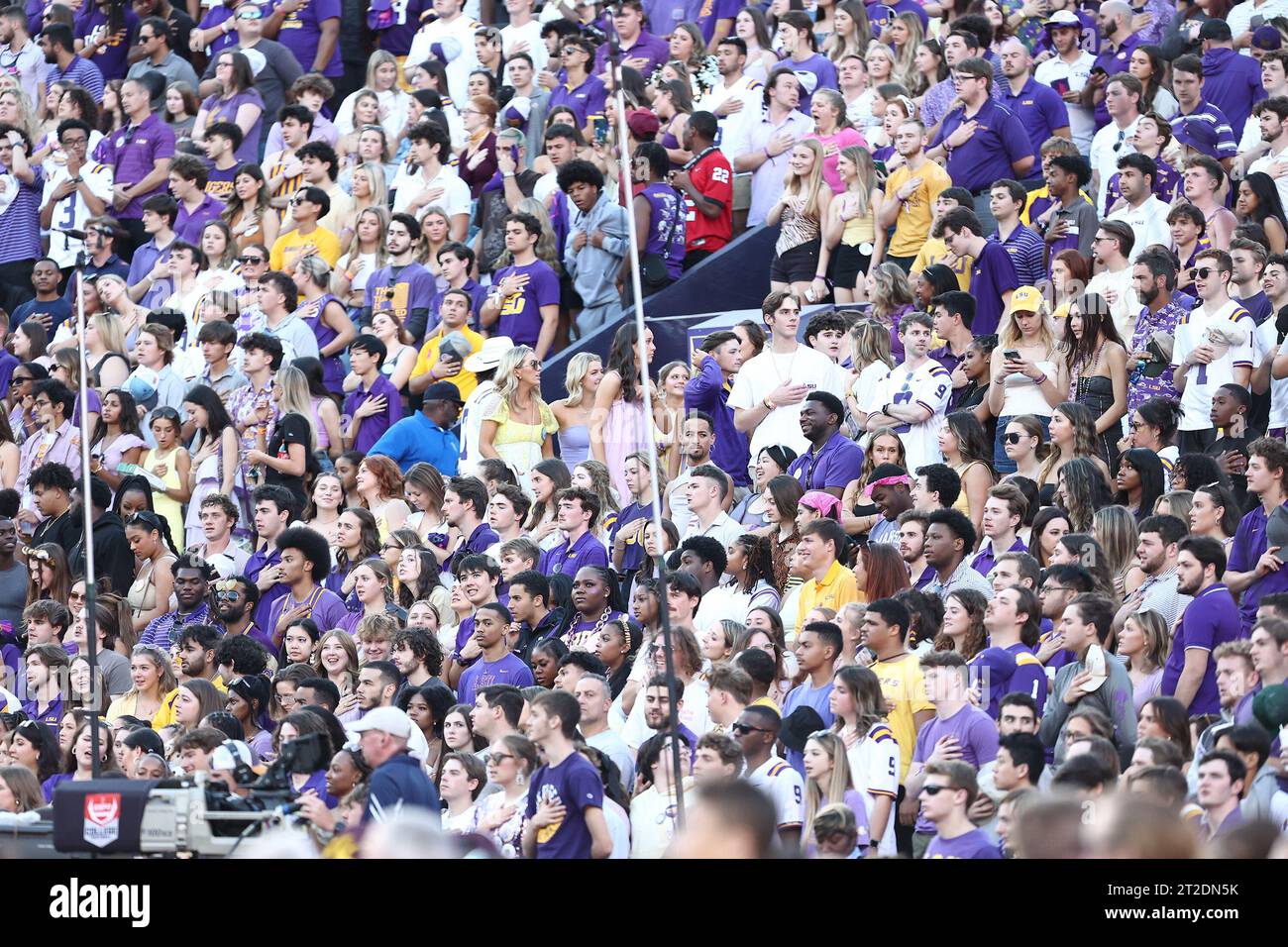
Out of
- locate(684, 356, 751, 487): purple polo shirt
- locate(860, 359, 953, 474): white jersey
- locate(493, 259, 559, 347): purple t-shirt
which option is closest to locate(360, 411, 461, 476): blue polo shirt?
locate(493, 259, 559, 347): purple t-shirt

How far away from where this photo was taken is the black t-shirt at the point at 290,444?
536 inches

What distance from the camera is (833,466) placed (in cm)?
1152

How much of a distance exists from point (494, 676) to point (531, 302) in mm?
4280

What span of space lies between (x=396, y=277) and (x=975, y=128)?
3927mm

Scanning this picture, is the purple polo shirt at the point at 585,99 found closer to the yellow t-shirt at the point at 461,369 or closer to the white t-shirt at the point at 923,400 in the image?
the yellow t-shirt at the point at 461,369

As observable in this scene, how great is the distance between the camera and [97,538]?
13.2m

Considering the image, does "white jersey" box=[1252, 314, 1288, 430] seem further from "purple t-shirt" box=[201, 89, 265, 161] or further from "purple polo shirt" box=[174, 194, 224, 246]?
"purple t-shirt" box=[201, 89, 265, 161]

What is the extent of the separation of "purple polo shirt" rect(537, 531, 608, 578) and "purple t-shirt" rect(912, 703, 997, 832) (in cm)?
316

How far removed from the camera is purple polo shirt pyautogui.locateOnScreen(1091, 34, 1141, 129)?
1488 cm

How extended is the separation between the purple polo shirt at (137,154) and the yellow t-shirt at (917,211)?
674cm

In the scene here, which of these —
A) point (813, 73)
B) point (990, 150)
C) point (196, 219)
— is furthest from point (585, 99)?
point (990, 150)

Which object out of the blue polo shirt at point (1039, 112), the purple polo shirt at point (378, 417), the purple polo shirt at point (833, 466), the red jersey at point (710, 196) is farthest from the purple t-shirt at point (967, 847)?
the red jersey at point (710, 196)
